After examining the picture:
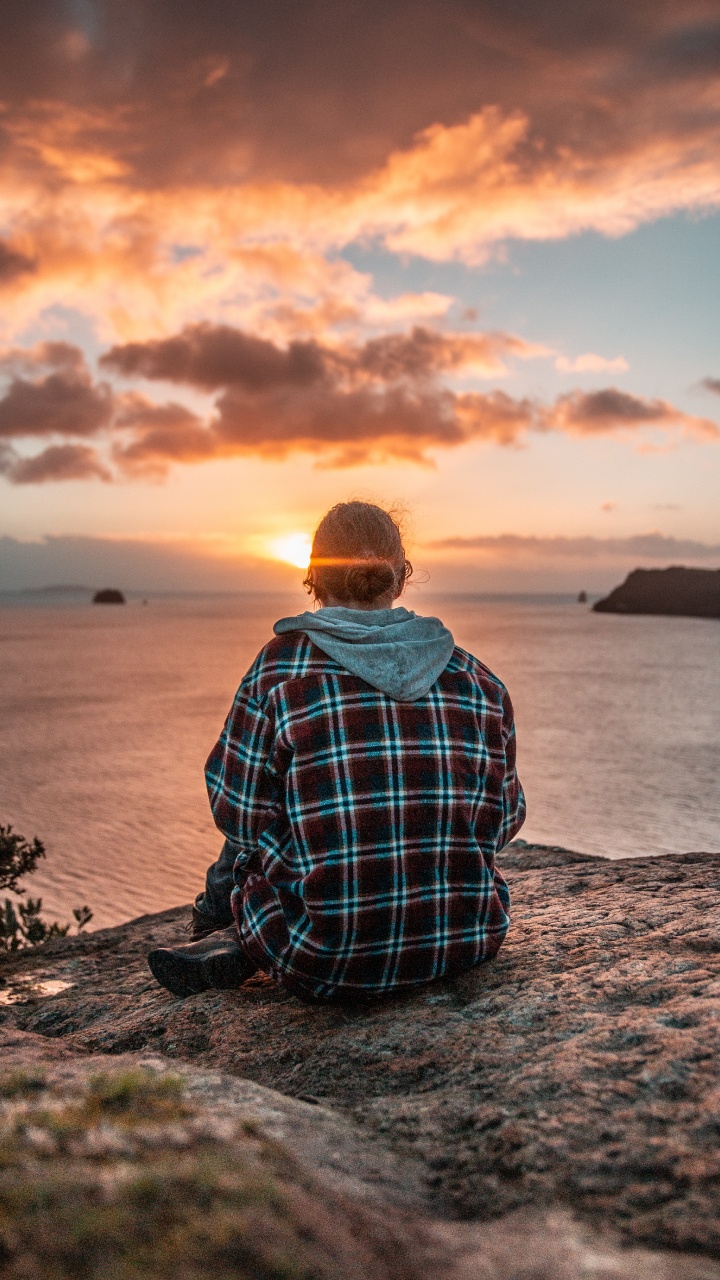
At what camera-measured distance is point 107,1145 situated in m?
1.84

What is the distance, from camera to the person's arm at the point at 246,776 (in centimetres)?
296

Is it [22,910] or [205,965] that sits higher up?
[205,965]

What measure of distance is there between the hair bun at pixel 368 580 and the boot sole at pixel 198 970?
1.61 m

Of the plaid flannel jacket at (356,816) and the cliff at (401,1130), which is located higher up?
the plaid flannel jacket at (356,816)

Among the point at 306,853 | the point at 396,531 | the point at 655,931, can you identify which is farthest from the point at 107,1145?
the point at 655,931

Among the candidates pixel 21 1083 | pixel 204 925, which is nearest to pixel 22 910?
pixel 204 925

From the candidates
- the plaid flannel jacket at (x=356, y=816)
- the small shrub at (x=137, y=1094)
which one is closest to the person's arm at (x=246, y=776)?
the plaid flannel jacket at (x=356, y=816)

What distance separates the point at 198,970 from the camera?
136 inches

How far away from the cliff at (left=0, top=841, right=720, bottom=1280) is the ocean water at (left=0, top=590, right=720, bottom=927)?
1.77m

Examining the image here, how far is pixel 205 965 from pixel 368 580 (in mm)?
1810

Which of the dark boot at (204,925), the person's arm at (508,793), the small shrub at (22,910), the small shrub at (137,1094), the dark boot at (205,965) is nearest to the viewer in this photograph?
the small shrub at (137,1094)

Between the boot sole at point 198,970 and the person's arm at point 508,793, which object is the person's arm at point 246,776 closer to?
the boot sole at point 198,970

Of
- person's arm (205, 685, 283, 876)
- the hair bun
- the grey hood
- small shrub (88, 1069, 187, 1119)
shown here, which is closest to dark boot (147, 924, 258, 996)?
person's arm (205, 685, 283, 876)

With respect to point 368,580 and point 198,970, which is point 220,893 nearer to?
point 198,970
